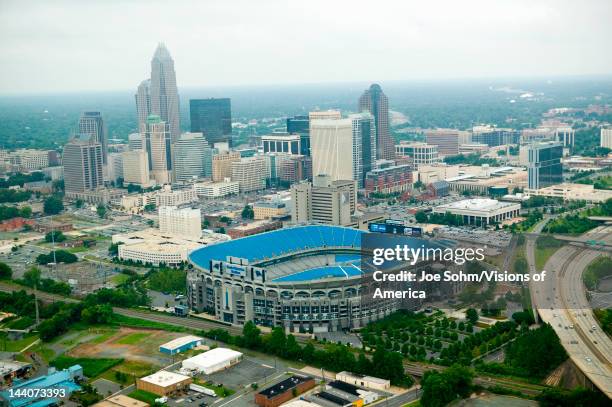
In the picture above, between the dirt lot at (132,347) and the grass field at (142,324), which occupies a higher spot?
the grass field at (142,324)

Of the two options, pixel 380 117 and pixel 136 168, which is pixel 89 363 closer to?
pixel 136 168

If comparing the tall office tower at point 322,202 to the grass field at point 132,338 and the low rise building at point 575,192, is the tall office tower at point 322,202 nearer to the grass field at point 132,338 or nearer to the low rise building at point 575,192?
the low rise building at point 575,192

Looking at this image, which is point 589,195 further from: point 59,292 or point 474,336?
point 59,292

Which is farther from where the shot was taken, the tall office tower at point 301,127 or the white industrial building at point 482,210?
the tall office tower at point 301,127

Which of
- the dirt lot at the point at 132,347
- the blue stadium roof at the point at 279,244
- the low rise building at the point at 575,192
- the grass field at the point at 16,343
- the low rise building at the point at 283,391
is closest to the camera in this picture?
the low rise building at the point at 283,391

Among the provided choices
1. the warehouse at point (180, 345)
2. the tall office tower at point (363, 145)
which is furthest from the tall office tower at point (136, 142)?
the warehouse at point (180, 345)

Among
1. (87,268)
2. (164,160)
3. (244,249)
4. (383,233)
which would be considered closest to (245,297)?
(244,249)

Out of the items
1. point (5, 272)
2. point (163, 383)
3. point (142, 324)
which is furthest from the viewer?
point (5, 272)

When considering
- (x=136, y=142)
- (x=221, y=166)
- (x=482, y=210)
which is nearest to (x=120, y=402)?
(x=482, y=210)
